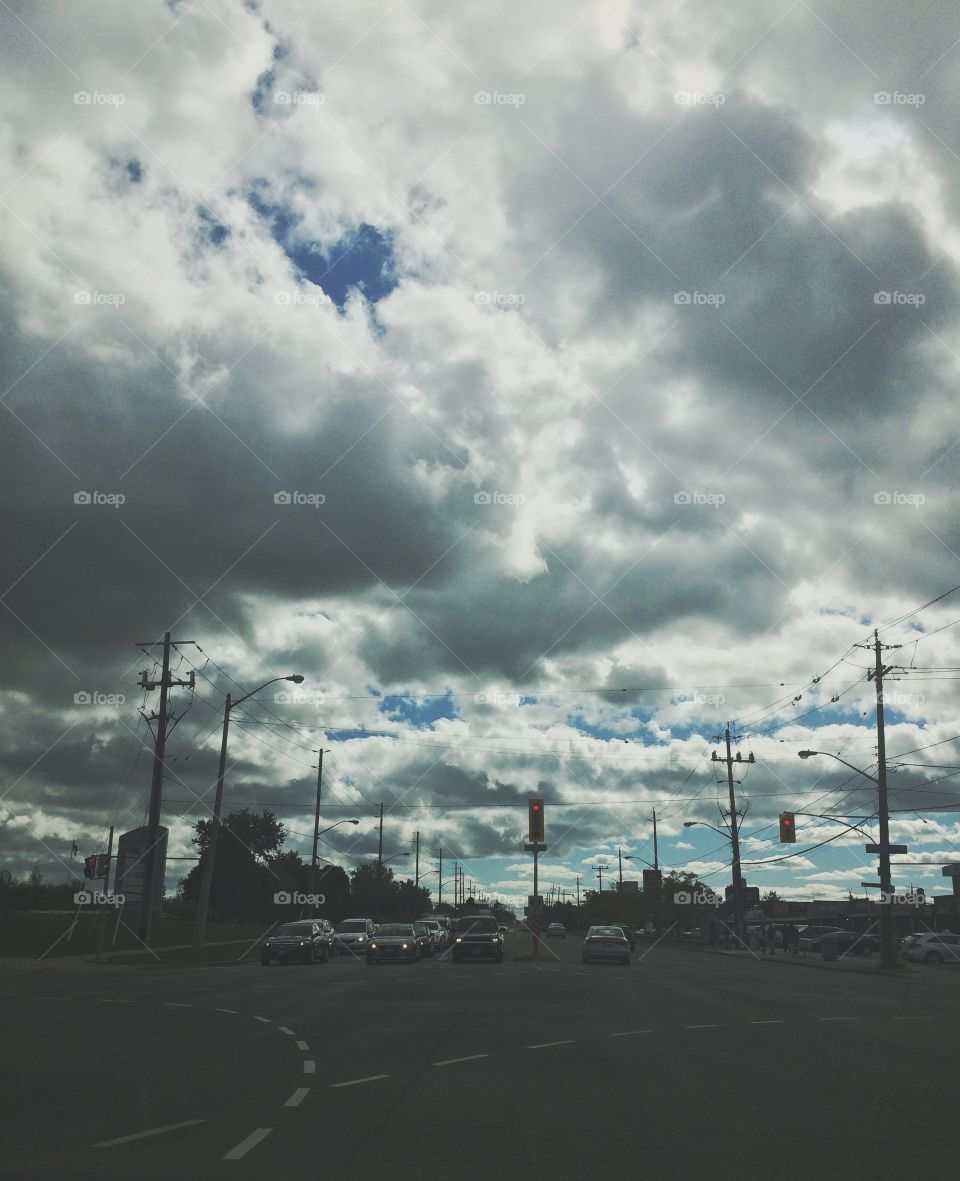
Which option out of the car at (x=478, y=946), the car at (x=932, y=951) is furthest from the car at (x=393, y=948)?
the car at (x=932, y=951)

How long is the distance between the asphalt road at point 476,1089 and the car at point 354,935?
3140cm

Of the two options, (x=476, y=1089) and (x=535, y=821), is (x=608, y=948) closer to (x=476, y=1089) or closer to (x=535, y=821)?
(x=535, y=821)

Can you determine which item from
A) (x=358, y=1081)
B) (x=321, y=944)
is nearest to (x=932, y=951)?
(x=321, y=944)

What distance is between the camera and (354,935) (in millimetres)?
52875

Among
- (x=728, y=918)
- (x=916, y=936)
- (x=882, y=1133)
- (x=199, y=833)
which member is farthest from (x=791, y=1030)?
(x=199, y=833)

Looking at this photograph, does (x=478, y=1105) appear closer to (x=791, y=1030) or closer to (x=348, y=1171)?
(x=348, y=1171)

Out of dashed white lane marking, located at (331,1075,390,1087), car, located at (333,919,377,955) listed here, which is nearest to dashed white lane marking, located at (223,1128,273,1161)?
dashed white lane marking, located at (331,1075,390,1087)

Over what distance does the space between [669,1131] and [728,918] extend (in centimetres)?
12977

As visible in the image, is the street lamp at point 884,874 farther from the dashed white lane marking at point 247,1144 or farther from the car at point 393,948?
the dashed white lane marking at point 247,1144

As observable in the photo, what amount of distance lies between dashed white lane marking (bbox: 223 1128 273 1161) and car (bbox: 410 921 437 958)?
40.6 m

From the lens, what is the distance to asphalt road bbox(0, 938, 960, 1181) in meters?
7.56

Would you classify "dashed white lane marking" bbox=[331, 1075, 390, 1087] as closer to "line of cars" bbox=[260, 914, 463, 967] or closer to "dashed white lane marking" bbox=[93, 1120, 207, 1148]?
"dashed white lane marking" bbox=[93, 1120, 207, 1148]

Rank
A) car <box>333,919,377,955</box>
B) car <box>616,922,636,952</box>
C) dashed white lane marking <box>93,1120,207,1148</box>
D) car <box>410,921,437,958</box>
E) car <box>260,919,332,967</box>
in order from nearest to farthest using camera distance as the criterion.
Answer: dashed white lane marking <box>93,1120,207,1148</box>
car <box>260,919,332,967</box>
car <box>616,922,636,952</box>
car <box>410,921,437,958</box>
car <box>333,919,377,955</box>

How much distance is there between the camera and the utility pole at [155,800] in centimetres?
4412
